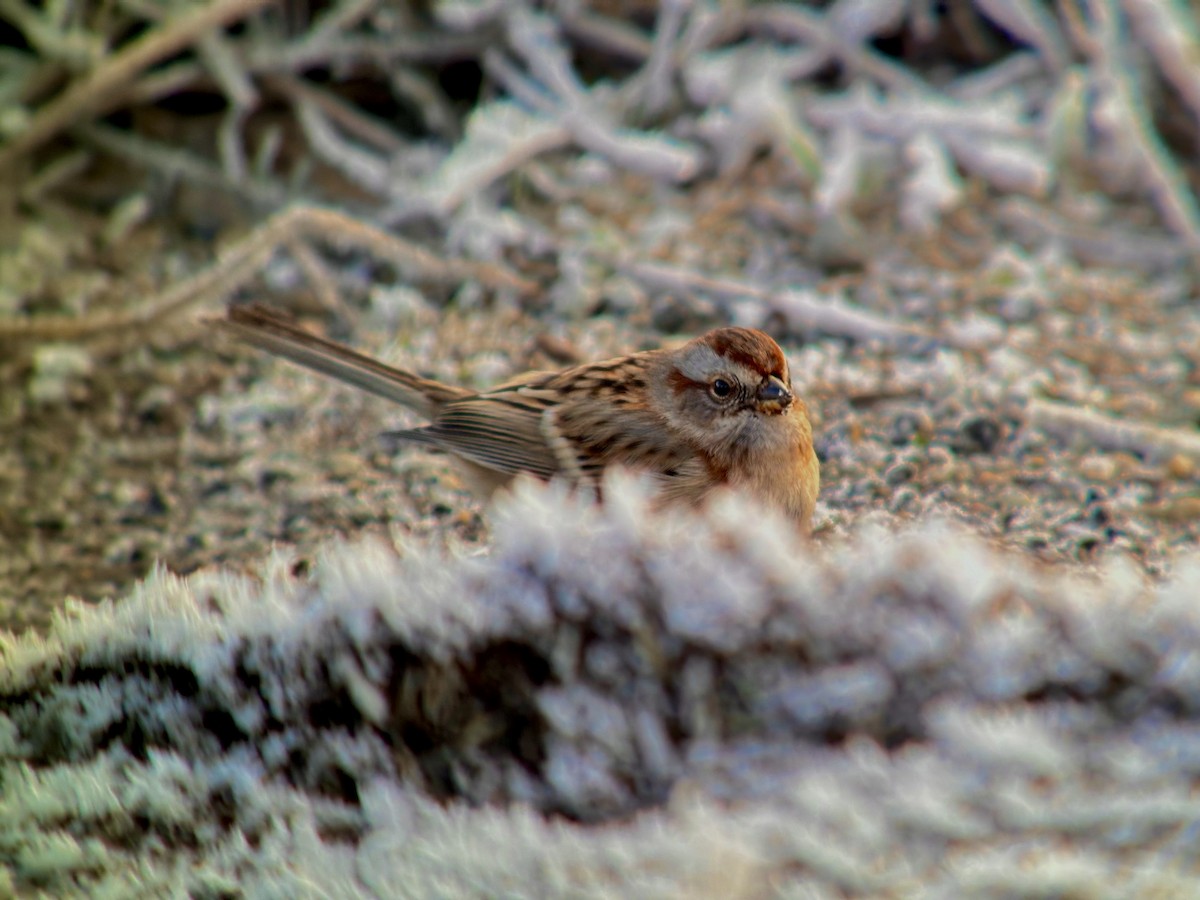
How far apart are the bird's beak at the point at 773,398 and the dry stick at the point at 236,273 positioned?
112cm

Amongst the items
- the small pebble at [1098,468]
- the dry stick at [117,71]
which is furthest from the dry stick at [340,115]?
the small pebble at [1098,468]

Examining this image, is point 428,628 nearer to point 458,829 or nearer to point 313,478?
point 458,829

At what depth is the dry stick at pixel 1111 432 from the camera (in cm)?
286

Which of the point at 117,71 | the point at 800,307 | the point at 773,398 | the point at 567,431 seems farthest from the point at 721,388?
the point at 117,71

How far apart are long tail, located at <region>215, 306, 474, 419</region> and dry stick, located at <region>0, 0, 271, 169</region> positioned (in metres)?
1.40

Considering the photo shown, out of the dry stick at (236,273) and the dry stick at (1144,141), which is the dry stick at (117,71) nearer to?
the dry stick at (236,273)

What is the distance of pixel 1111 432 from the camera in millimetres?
2908

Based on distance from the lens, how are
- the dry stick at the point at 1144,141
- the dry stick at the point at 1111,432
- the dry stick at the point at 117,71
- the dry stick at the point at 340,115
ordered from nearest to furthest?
the dry stick at the point at 1111,432 < the dry stick at the point at 1144,141 < the dry stick at the point at 117,71 < the dry stick at the point at 340,115

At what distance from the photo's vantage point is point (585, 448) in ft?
9.25

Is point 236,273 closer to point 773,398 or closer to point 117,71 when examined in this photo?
point 117,71

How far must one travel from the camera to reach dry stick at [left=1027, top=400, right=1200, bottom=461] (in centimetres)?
286

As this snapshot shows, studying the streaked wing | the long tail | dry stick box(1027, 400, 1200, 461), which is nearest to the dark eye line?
the streaked wing

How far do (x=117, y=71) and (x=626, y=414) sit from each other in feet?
6.79

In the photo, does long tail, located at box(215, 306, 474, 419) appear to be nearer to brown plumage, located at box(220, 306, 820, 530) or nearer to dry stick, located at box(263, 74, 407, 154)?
brown plumage, located at box(220, 306, 820, 530)
